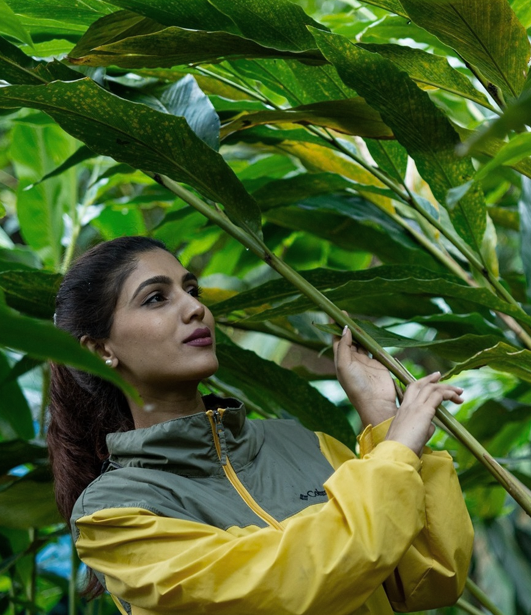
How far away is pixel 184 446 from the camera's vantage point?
72 cm

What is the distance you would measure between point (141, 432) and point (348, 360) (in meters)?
0.20

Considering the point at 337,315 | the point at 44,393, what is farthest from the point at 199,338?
the point at 44,393

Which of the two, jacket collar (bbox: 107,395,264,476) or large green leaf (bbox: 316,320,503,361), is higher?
large green leaf (bbox: 316,320,503,361)

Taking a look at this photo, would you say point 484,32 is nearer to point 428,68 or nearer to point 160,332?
point 428,68

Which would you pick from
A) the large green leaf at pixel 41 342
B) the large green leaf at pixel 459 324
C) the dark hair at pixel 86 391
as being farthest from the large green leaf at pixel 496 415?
the large green leaf at pixel 41 342

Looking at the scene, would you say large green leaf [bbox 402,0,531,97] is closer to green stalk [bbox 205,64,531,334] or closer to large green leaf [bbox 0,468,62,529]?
green stalk [bbox 205,64,531,334]

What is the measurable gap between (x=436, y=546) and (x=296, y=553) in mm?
181

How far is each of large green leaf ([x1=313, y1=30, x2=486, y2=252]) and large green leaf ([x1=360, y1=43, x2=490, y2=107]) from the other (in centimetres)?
4

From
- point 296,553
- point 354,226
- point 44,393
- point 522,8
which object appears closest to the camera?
point 296,553

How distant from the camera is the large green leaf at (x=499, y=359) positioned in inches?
25.2

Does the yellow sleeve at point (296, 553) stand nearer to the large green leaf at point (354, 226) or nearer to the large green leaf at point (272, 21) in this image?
the large green leaf at point (272, 21)

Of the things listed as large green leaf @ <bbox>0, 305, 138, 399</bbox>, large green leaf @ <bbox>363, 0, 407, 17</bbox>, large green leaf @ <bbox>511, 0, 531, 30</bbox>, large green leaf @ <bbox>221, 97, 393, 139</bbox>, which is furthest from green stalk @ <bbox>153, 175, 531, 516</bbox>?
large green leaf @ <bbox>0, 305, 138, 399</bbox>

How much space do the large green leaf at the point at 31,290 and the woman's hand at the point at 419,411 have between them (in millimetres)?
418

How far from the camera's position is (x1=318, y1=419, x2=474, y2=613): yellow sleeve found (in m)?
0.69
